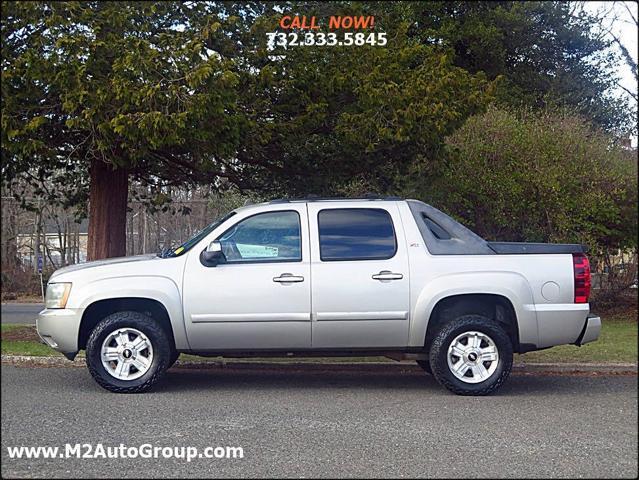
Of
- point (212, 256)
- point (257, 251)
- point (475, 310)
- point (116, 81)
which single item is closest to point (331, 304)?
point (257, 251)

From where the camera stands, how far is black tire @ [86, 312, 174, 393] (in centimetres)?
743

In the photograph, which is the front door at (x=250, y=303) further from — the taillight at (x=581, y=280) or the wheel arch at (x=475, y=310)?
the taillight at (x=581, y=280)

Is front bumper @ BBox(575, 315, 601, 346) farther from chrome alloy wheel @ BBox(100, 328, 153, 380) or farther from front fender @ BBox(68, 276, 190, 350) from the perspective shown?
chrome alloy wheel @ BBox(100, 328, 153, 380)

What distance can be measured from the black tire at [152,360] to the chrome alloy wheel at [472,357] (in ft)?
9.05

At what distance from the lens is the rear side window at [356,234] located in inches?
300

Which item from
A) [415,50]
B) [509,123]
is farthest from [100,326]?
[509,123]

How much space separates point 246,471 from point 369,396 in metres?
2.65

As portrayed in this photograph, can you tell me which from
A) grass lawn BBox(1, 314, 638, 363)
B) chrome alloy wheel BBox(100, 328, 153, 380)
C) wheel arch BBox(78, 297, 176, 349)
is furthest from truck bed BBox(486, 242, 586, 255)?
chrome alloy wheel BBox(100, 328, 153, 380)

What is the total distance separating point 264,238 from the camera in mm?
7770

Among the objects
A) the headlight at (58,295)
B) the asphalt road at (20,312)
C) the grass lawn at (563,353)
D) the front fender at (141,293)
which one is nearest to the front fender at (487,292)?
the grass lawn at (563,353)

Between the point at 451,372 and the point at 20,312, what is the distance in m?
3.91

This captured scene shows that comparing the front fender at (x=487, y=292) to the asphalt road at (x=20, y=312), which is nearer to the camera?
the asphalt road at (x=20, y=312)

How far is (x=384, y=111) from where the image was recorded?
11133mm

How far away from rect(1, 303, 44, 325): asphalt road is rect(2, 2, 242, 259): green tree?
2.87m
